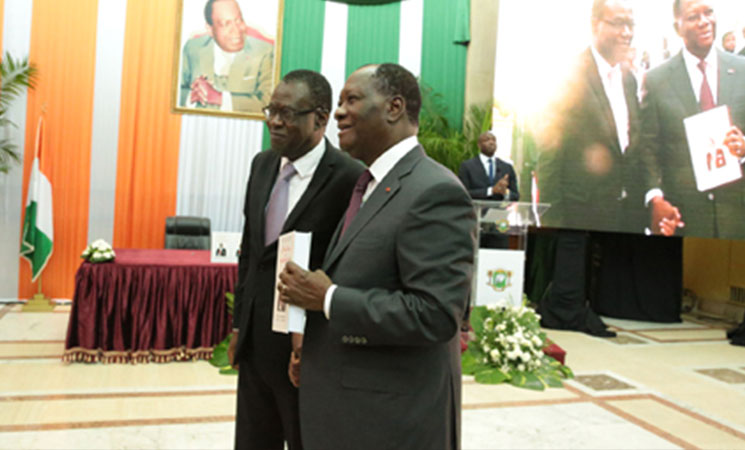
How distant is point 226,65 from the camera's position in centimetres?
823

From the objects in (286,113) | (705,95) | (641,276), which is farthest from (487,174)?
(286,113)

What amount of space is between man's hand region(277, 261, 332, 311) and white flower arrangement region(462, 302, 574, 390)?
3.51 meters

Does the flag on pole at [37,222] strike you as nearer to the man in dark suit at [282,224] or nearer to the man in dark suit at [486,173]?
the man in dark suit at [486,173]

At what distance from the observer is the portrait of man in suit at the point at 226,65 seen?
318 inches

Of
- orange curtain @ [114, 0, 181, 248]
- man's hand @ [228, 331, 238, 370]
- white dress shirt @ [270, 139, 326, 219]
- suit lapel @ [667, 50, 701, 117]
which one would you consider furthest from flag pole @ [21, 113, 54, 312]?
suit lapel @ [667, 50, 701, 117]

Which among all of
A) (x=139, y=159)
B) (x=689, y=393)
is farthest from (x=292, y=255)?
(x=139, y=159)

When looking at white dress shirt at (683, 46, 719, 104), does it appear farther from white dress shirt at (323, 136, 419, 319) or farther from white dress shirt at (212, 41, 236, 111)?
white dress shirt at (323, 136, 419, 319)

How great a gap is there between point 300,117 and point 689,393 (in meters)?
4.05

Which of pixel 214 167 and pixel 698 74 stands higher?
pixel 698 74

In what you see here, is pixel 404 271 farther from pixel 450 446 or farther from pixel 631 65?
pixel 631 65

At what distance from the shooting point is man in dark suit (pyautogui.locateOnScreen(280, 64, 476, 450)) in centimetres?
130

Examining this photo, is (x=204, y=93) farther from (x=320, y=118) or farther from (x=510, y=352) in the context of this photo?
(x=320, y=118)

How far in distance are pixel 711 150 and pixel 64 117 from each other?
727 cm

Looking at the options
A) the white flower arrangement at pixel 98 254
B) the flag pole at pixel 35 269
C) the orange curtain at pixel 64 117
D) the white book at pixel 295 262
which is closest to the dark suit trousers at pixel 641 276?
the white flower arrangement at pixel 98 254
